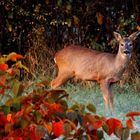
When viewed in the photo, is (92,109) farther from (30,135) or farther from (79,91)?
(79,91)

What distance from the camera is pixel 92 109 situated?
2217mm

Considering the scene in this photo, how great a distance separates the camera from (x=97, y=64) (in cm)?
964

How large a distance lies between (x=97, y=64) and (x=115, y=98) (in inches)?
23.5

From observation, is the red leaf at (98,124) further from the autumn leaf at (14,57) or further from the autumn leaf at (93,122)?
the autumn leaf at (14,57)

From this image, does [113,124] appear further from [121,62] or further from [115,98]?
[115,98]

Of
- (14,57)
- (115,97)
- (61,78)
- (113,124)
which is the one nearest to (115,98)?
(115,97)

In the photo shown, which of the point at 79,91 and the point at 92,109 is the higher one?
the point at 92,109

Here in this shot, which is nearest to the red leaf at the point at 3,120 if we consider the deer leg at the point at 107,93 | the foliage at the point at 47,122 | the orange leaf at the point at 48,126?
the foliage at the point at 47,122

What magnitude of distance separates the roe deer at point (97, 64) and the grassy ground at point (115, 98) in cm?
23

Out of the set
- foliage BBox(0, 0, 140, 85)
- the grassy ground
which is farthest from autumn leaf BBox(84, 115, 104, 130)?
foliage BBox(0, 0, 140, 85)

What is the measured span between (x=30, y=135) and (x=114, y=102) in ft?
23.4

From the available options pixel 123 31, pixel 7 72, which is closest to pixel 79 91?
pixel 123 31

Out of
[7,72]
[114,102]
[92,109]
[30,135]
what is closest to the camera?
[30,135]

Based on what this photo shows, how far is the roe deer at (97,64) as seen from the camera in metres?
9.26
